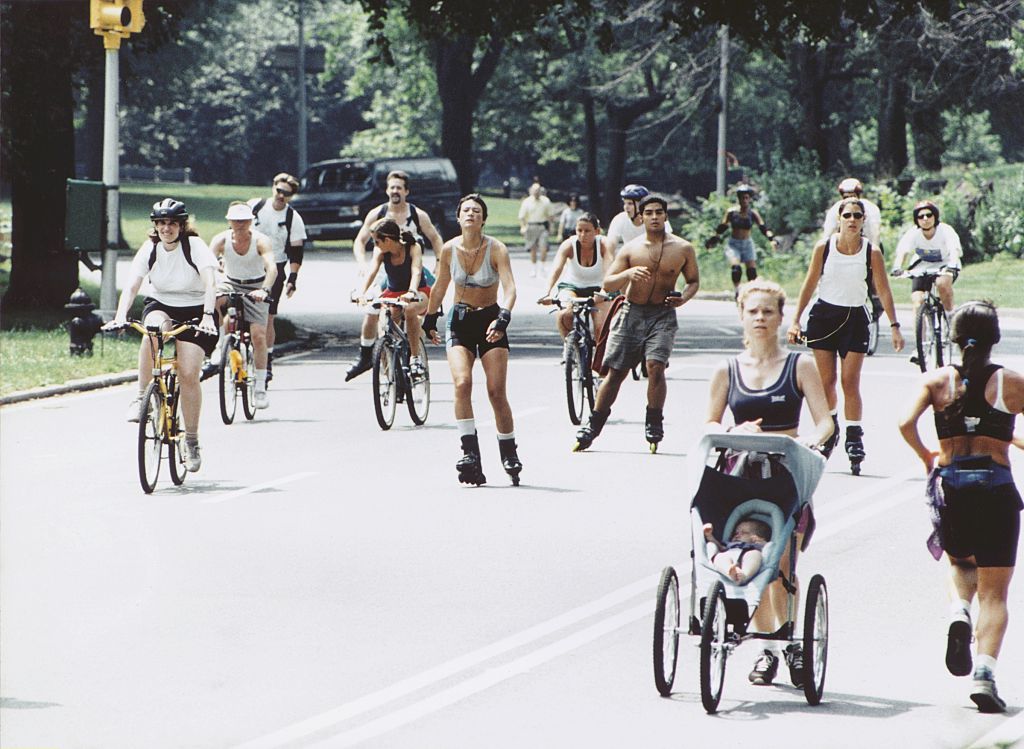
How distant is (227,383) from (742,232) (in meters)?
11.3

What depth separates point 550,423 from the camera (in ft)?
52.1

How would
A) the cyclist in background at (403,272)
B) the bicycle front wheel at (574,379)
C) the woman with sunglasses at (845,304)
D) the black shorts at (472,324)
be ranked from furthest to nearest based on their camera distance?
the bicycle front wheel at (574,379) < the cyclist in background at (403,272) < the woman with sunglasses at (845,304) < the black shorts at (472,324)

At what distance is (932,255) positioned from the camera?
783 inches

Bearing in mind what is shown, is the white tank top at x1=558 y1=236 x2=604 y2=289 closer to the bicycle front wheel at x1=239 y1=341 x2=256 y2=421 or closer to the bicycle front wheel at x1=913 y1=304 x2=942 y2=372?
the bicycle front wheel at x1=239 y1=341 x2=256 y2=421

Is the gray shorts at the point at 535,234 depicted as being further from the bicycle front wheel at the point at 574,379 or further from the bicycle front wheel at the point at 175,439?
the bicycle front wheel at the point at 175,439

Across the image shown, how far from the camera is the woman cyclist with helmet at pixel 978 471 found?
23.0 feet

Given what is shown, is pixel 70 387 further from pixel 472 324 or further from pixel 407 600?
pixel 407 600

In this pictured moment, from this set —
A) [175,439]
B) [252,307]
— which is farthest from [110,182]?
[175,439]

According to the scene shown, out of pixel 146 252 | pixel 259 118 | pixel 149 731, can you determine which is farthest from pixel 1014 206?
pixel 259 118

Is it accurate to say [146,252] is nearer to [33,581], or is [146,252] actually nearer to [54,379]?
[33,581]

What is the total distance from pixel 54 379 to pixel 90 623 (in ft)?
33.8

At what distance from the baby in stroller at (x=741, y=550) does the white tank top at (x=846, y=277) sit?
6466 mm

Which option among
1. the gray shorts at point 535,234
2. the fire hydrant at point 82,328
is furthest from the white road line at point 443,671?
the gray shorts at point 535,234

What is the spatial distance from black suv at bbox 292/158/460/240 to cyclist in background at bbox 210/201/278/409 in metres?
29.7
